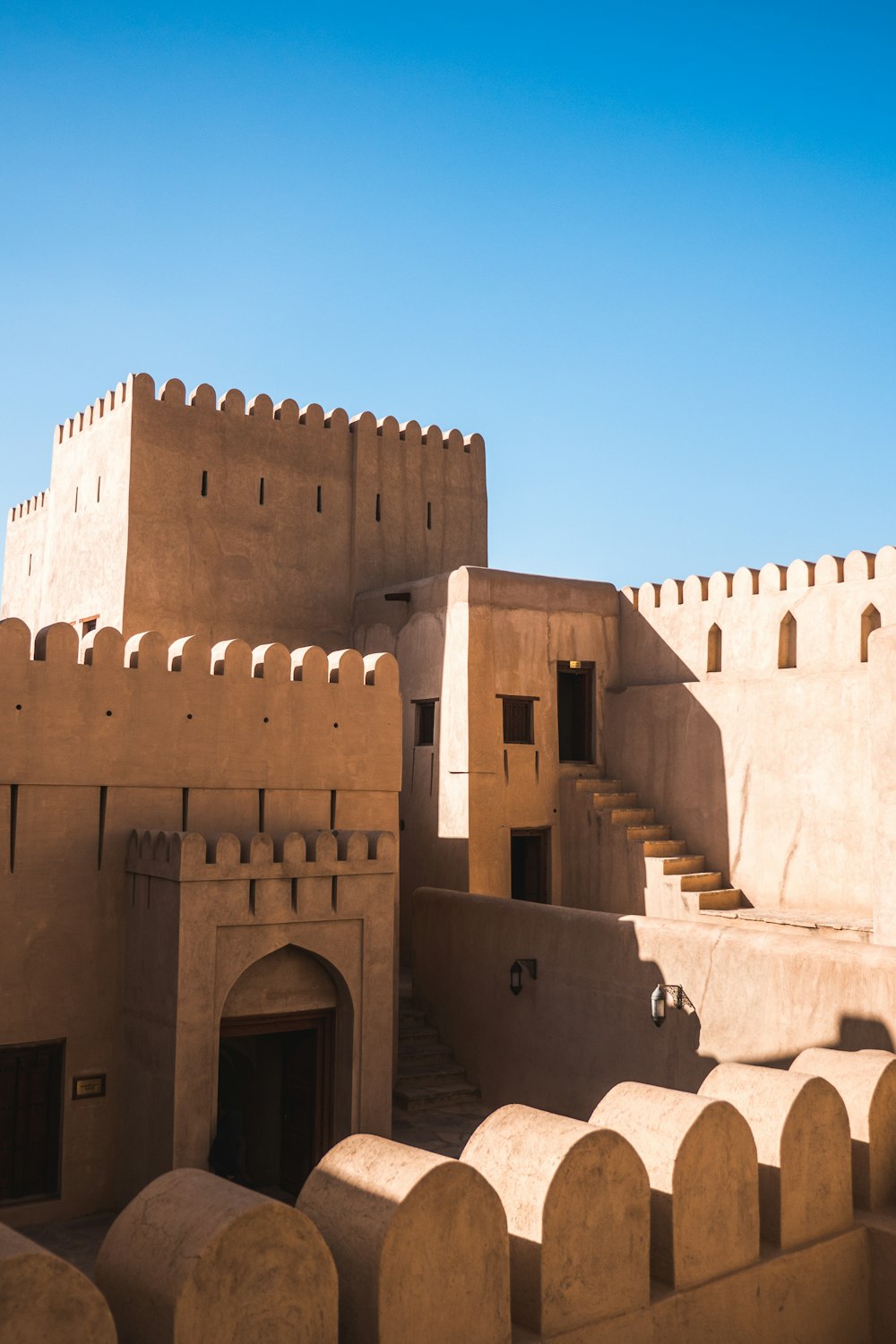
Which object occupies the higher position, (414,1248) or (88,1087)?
(414,1248)

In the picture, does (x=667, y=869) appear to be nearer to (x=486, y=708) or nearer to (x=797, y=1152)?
(x=486, y=708)

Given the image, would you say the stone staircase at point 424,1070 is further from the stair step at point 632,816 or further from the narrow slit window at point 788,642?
the narrow slit window at point 788,642

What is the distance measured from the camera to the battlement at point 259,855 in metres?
10.2

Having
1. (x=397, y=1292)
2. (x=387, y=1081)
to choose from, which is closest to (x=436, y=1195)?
(x=397, y=1292)

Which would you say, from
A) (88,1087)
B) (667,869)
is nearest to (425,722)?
(667,869)

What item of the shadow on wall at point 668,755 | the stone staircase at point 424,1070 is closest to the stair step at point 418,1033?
the stone staircase at point 424,1070

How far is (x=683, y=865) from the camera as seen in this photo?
14.5 meters

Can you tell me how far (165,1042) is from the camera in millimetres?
10219

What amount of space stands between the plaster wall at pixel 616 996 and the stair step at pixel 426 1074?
0.55 feet

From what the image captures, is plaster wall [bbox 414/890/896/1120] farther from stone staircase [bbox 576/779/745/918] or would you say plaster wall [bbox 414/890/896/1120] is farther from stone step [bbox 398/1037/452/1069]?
stone staircase [bbox 576/779/745/918]

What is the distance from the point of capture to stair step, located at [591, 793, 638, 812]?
1549 centimetres

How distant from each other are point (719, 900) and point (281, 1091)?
542 centimetres

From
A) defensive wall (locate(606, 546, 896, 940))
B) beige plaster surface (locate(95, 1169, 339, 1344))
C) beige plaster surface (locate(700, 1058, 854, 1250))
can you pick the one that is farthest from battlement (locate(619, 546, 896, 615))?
beige plaster surface (locate(95, 1169, 339, 1344))

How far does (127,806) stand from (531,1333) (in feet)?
24.7
